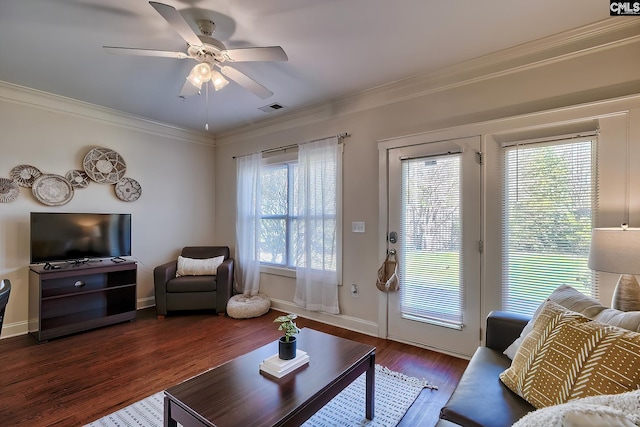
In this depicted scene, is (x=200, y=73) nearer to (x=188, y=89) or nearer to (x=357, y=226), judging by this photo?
(x=188, y=89)

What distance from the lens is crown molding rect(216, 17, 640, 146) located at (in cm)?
208

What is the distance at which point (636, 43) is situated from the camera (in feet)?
6.73

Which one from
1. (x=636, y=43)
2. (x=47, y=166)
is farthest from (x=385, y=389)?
(x=47, y=166)

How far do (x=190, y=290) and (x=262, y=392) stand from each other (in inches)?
109

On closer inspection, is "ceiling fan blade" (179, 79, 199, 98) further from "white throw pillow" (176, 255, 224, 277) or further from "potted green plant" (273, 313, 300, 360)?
"white throw pillow" (176, 255, 224, 277)

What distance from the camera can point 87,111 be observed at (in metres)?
3.64

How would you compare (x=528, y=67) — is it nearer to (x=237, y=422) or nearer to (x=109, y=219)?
(x=237, y=422)

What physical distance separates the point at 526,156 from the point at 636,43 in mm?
948

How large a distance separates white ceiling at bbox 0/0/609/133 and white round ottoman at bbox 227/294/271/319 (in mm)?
2571

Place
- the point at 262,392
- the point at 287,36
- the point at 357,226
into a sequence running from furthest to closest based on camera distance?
the point at 357,226, the point at 287,36, the point at 262,392

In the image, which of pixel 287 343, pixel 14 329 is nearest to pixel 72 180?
pixel 14 329

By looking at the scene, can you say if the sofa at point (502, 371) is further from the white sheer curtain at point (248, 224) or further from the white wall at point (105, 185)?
the white wall at point (105, 185)

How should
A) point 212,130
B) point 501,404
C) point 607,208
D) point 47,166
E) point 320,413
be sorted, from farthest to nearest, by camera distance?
point 212,130 → point 47,166 → point 607,208 → point 320,413 → point 501,404

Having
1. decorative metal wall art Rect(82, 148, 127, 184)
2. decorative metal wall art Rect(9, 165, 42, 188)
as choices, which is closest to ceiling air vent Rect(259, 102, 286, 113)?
decorative metal wall art Rect(82, 148, 127, 184)
